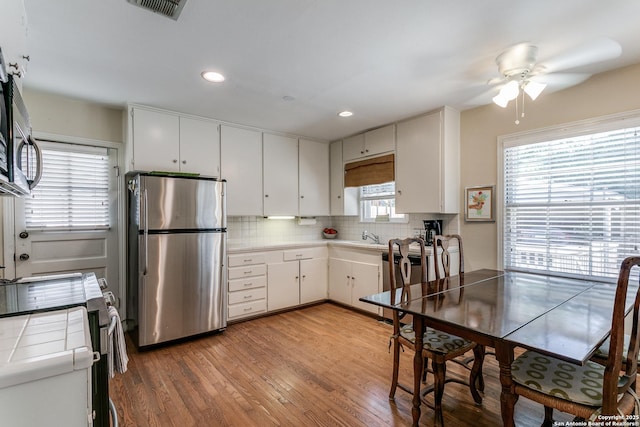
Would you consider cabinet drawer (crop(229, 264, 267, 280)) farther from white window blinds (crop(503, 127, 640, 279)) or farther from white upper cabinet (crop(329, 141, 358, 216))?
white window blinds (crop(503, 127, 640, 279))

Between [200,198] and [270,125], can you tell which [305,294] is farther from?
[270,125]

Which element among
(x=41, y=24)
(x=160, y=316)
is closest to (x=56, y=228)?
(x=160, y=316)

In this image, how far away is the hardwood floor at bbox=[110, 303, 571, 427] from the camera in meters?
1.91

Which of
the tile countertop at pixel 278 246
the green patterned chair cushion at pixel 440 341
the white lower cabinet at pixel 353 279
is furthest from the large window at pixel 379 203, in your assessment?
the green patterned chair cushion at pixel 440 341

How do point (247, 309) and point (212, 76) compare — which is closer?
point (212, 76)

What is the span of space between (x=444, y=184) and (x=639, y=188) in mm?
1469

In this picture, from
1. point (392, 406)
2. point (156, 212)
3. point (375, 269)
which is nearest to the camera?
point (392, 406)

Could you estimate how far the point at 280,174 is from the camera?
4199 mm

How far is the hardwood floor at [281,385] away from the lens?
191 centimetres

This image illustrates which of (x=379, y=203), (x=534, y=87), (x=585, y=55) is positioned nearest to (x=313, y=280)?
(x=379, y=203)

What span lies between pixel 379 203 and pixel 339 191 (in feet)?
2.04

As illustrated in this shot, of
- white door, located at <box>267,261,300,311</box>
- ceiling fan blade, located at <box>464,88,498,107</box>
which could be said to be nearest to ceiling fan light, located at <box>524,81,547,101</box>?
ceiling fan blade, located at <box>464,88,498,107</box>

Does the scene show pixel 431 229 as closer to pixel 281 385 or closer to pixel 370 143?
pixel 370 143

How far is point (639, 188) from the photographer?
237 centimetres
